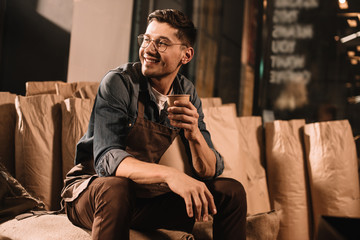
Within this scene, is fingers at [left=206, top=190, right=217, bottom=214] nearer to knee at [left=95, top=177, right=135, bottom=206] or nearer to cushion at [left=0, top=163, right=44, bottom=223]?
knee at [left=95, top=177, right=135, bottom=206]

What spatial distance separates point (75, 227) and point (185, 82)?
101cm

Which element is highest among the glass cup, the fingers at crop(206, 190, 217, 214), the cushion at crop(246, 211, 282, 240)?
the glass cup

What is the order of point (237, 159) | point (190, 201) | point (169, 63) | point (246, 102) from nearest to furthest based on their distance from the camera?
point (190, 201) → point (169, 63) → point (237, 159) → point (246, 102)

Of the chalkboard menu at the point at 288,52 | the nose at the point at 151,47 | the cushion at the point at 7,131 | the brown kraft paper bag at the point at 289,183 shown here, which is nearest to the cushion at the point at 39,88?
the cushion at the point at 7,131

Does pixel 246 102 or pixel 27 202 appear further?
pixel 246 102

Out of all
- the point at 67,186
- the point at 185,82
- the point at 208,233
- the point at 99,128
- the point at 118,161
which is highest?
the point at 185,82

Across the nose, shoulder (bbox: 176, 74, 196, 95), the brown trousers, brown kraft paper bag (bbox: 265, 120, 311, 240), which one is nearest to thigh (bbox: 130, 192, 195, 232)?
the brown trousers

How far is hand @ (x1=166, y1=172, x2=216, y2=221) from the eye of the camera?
68.9 inches

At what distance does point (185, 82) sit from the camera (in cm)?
245

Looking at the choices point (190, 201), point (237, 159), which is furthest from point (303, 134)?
point (190, 201)

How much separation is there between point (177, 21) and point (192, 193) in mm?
984

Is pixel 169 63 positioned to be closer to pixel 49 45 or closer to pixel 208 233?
pixel 208 233

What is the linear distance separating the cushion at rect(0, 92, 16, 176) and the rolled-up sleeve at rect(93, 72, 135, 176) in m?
0.89

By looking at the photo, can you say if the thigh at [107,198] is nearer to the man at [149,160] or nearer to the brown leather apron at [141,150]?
the man at [149,160]
